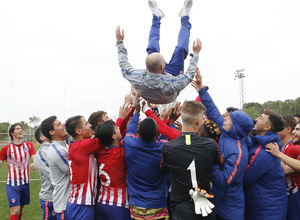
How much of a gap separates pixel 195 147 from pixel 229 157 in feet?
1.48

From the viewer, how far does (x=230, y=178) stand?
8.32ft

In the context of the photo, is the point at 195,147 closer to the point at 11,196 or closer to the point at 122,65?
the point at 122,65

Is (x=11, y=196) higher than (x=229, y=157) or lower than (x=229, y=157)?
lower

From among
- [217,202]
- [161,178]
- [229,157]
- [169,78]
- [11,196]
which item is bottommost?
[11,196]

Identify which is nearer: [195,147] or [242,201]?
[195,147]

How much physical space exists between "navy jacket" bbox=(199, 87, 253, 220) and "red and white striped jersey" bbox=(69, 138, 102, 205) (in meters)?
1.52

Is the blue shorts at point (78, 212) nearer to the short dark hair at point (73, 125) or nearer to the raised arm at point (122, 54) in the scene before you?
the short dark hair at point (73, 125)

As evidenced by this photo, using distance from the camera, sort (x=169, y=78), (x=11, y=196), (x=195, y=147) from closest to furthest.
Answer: (x=195, y=147)
(x=169, y=78)
(x=11, y=196)

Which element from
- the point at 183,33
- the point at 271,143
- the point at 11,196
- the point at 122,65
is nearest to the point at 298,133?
the point at 271,143

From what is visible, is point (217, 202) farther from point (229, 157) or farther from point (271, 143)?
point (271, 143)

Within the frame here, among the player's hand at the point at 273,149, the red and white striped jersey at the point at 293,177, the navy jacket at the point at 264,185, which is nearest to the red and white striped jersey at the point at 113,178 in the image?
the navy jacket at the point at 264,185

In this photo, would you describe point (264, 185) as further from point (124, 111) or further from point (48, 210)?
point (48, 210)

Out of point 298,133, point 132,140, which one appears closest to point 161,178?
point 132,140

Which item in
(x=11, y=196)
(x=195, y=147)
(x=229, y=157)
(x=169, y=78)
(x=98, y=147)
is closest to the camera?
(x=195, y=147)
